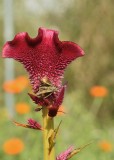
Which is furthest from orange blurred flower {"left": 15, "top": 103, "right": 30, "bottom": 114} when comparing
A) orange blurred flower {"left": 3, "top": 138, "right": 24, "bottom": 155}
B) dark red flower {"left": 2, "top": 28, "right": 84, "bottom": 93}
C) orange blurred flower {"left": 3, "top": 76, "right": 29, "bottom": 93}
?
dark red flower {"left": 2, "top": 28, "right": 84, "bottom": 93}

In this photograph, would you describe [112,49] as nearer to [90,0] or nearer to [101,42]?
[101,42]

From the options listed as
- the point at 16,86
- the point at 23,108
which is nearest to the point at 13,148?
the point at 23,108

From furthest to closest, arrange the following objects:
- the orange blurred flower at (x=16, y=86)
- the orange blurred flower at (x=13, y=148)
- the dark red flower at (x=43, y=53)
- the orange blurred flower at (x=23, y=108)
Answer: the orange blurred flower at (x=16, y=86) → the orange blurred flower at (x=23, y=108) → the orange blurred flower at (x=13, y=148) → the dark red flower at (x=43, y=53)

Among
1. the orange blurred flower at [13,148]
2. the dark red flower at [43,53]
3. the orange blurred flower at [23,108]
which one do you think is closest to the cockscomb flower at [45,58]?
the dark red flower at [43,53]

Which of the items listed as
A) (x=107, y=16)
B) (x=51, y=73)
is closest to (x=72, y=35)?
(x=107, y=16)

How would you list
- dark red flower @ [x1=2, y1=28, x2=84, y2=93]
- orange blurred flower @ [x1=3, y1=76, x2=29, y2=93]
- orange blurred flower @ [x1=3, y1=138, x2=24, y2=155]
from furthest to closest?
orange blurred flower @ [x1=3, y1=76, x2=29, y2=93] → orange blurred flower @ [x1=3, y1=138, x2=24, y2=155] → dark red flower @ [x1=2, y1=28, x2=84, y2=93]

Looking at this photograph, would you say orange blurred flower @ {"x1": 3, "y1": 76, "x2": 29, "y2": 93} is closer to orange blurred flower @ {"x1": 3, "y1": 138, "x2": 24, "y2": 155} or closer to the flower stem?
orange blurred flower @ {"x1": 3, "y1": 138, "x2": 24, "y2": 155}

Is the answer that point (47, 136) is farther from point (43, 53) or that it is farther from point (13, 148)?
point (13, 148)

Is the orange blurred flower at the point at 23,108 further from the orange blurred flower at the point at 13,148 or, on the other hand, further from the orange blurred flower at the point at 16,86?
the orange blurred flower at the point at 13,148
